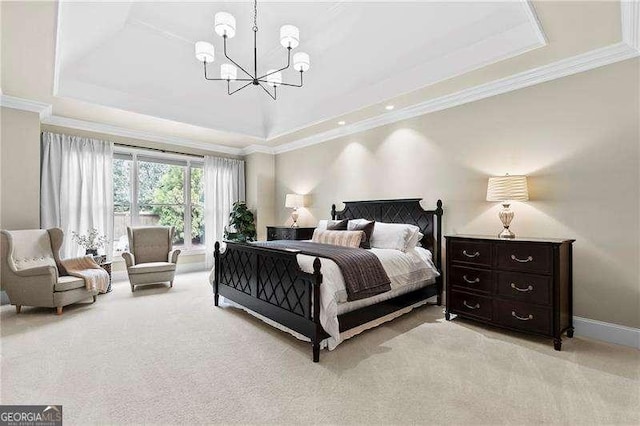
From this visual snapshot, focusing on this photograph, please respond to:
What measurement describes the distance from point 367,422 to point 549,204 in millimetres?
3020

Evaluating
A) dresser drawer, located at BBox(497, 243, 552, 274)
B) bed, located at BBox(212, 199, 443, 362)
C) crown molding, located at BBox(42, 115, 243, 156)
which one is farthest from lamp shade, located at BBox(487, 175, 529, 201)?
crown molding, located at BBox(42, 115, 243, 156)

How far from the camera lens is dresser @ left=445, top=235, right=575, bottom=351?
2895 millimetres

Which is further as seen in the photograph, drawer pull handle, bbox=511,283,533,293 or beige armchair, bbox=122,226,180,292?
beige armchair, bbox=122,226,180,292

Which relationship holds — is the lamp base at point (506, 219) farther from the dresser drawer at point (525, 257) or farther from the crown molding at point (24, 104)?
the crown molding at point (24, 104)

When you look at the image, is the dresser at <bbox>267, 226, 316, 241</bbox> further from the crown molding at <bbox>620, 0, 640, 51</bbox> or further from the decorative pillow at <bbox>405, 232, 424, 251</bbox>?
the crown molding at <bbox>620, 0, 640, 51</bbox>

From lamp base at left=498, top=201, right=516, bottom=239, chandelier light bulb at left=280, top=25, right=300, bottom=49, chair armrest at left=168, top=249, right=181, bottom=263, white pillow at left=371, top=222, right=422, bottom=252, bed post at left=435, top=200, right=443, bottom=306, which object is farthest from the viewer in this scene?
chair armrest at left=168, top=249, right=181, bottom=263

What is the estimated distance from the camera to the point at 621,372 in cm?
242

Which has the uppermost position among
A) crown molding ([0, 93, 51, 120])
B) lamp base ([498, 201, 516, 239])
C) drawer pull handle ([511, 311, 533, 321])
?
crown molding ([0, 93, 51, 120])

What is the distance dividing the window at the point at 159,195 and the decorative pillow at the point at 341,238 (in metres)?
3.56

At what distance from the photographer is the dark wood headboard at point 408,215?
169 inches

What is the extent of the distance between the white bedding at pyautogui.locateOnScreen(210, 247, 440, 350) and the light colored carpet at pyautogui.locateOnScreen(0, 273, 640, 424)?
1.09 ft

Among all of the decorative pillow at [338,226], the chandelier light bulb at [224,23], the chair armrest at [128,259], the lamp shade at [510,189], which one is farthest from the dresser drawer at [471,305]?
the chair armrest at [128,259]

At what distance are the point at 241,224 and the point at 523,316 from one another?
17.2 ft

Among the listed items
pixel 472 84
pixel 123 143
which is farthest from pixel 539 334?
pixel 123 143
